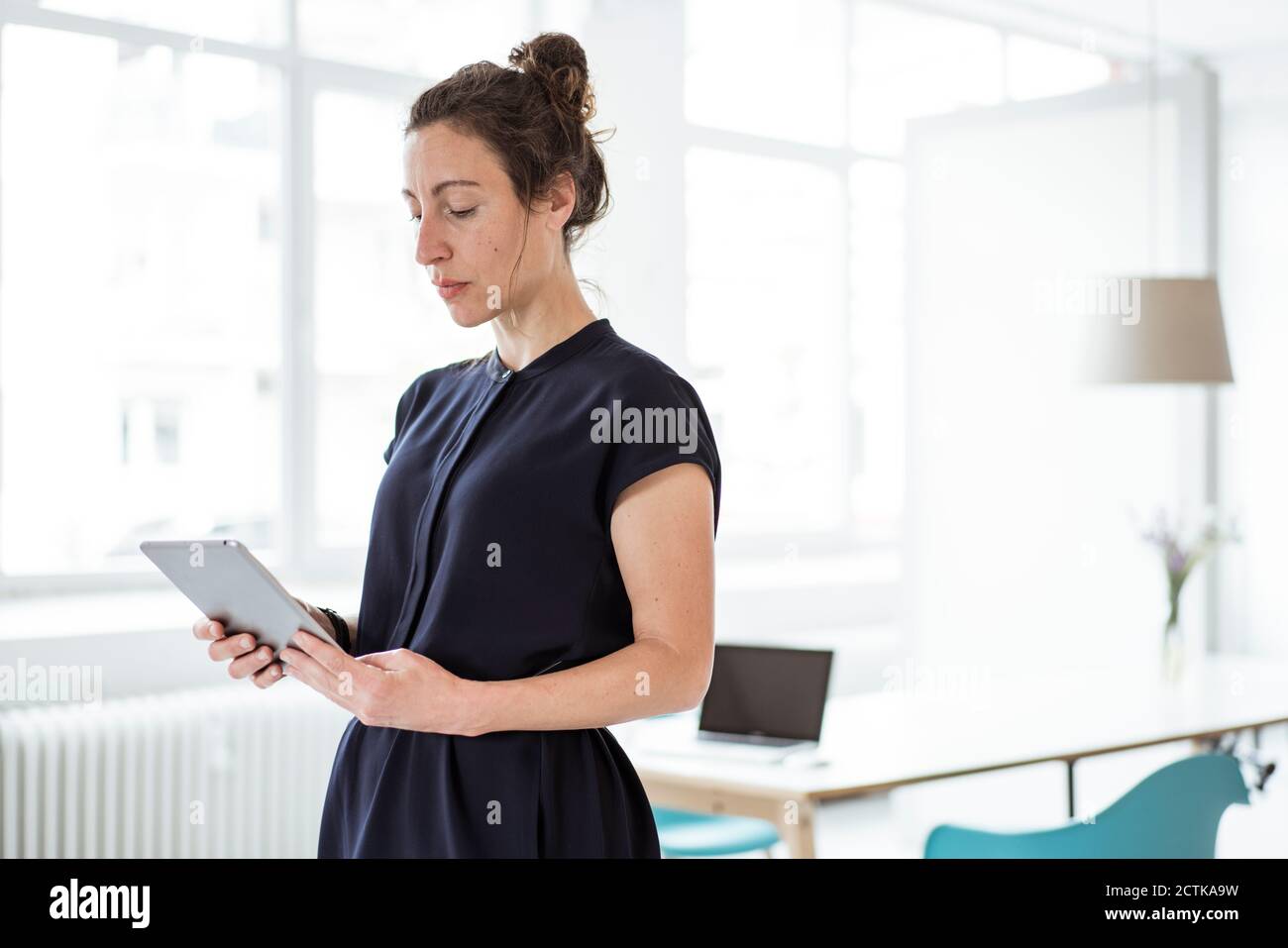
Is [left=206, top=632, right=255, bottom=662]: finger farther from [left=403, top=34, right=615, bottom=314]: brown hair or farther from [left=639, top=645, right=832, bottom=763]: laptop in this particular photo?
[left=639, top=645, right=832, bottom=763]: laptop

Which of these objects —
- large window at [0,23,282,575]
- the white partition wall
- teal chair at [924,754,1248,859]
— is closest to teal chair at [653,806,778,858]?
teal chair at [924,754,1248,859]

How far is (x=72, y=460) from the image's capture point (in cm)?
364

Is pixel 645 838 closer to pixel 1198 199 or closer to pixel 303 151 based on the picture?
pixel 303 151

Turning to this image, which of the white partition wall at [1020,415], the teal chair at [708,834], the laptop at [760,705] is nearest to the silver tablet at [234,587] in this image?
the laptop at [760,705]

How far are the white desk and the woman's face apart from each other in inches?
58.0

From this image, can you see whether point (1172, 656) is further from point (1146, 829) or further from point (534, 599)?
Result: point (534, 599)

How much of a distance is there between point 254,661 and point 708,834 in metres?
2.16

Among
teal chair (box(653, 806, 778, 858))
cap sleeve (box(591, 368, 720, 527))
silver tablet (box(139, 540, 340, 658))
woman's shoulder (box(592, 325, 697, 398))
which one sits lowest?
teal chair (box(653, 806, 778, 858))

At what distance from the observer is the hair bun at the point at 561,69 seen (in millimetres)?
1419

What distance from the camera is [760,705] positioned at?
9.40 feet

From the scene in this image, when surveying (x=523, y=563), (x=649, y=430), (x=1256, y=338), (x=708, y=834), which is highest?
(x=1256, y=338)

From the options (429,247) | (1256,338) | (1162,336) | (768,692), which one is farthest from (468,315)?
(1256,338)

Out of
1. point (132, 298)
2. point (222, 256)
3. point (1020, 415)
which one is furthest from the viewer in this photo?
point (1020, 415)

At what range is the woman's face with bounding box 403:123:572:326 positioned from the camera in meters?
1.34
